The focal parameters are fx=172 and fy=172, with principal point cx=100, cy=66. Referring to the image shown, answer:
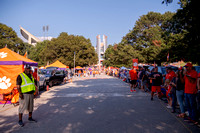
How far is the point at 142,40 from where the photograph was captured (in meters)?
34.7

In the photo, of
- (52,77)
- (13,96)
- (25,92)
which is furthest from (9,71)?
(52,77)

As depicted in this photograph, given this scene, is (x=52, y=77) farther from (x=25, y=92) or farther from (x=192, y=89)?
(x=192, y=89)

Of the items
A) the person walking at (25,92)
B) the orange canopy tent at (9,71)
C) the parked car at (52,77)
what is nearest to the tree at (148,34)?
the parked car at (52,77)

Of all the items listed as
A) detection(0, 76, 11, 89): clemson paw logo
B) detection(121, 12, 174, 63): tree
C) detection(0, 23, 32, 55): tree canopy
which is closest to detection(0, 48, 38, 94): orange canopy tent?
detection(0, 76, 11, 89): clemson paw logo

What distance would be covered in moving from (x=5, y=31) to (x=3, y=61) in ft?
125

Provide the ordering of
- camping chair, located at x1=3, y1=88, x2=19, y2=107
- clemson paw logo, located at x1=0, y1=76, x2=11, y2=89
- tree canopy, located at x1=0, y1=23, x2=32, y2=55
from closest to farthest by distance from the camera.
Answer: camping chair, located at x1=3, y1=88, x2=19, y2=107, clemson paw logo, located at x1=0, y1=76, x2=11, y2=89, tree canopy, located at x1=0, y1=23, x2=32, y2=55

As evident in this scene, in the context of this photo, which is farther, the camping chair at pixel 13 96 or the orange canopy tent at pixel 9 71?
the orange canopy tent at pixel 9 71

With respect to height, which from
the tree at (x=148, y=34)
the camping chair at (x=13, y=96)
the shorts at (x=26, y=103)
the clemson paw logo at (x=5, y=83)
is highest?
the tree at (x=148, y=34)

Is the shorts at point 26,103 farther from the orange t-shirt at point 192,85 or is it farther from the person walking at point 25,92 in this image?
the orange t-shirt at point 192,85

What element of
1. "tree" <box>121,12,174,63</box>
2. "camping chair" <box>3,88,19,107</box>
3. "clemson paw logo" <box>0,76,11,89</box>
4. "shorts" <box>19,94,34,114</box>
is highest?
"tree" <box>121,12,174,63</box>

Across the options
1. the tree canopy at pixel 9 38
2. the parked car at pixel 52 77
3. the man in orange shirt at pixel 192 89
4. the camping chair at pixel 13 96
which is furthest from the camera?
the tree canopy at pixel 9 38

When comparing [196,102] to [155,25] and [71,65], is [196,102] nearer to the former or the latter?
[155,25]

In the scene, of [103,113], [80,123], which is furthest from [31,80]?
[103,113]

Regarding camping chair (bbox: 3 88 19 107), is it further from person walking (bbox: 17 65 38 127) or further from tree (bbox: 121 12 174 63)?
tree (bbox: 121 12 174 63)
